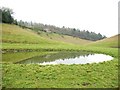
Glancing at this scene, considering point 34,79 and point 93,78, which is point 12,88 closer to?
point 34,79

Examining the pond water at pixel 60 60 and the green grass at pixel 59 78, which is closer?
the green grass at pixel 59 78

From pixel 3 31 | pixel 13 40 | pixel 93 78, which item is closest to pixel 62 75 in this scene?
pixel 93 78

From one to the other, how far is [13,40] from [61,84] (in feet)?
137

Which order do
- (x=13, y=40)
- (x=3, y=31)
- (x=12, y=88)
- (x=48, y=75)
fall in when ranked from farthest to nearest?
(x=3, y=31), (x=13, y=40), (x=48, y=75), (x=12, y=88)

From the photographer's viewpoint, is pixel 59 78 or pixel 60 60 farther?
pixel 60 60

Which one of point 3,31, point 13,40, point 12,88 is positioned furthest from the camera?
point 3,31

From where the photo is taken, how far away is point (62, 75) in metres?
13.1

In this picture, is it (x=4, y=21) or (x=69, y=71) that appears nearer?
(x=69, y=71)

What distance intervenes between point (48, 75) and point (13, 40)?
130ft

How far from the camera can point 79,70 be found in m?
14.7

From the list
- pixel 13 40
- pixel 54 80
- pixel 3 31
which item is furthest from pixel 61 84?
pixel 3 31

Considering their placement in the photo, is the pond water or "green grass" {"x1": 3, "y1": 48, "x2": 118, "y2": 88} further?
the pond water

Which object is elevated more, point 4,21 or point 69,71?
point 4,21

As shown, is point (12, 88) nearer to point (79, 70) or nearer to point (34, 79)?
point (34, 79)
